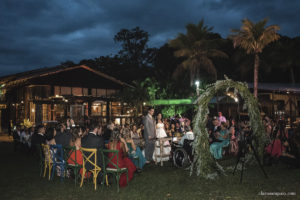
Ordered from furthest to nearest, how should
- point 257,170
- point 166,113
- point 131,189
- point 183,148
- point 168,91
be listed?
point 168,91, point 166,113, point 183,148, point 257,170, point 131,189

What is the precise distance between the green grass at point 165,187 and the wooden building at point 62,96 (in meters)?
13.3

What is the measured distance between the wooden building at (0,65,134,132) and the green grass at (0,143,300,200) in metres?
13.3

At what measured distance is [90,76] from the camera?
24859mm

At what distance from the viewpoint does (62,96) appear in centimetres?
1995

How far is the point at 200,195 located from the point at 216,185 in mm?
917

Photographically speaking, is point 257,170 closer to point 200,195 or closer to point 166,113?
point 200,195

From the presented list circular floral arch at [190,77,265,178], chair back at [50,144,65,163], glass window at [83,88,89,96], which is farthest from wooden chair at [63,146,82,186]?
glass window at [83,88,89,96]

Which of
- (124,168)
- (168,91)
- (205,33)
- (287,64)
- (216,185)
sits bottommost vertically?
(216,185)

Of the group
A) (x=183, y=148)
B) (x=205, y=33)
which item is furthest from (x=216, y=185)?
(x=205, y=33)

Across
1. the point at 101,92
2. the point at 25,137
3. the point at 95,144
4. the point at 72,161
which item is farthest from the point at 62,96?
the point at 95,144

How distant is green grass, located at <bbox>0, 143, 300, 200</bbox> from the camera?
5.69 meters

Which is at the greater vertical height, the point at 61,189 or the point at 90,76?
the point at 90,76

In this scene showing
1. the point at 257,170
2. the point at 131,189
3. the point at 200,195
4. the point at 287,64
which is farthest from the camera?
the point at 287,64

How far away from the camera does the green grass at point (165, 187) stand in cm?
569
